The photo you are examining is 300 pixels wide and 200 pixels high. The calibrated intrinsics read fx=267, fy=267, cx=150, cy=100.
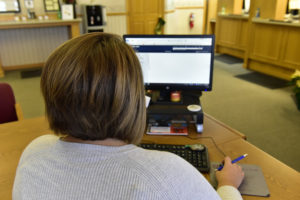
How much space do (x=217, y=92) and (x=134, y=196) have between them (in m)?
3.57

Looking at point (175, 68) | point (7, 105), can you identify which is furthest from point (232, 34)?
point (7, 105)

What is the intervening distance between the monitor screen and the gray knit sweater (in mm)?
868

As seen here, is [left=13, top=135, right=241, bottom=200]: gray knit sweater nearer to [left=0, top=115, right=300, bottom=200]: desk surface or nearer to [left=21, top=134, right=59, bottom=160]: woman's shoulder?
[left=21, top=134, right=59, bottom=160]: woman's shoulder

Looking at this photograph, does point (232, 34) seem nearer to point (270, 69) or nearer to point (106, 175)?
point (270, 69)

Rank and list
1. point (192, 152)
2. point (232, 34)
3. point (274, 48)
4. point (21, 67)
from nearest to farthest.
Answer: point (192, 152), point (274, 48), point (21, 67), point (232, 34)

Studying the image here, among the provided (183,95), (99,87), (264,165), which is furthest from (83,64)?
(183,95)

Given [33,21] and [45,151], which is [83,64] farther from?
[33,21]

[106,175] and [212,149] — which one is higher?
[106,175]

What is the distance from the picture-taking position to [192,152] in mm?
1139

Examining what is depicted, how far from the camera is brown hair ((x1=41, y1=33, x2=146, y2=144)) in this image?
579 mm

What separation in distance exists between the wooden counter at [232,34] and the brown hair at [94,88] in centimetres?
514

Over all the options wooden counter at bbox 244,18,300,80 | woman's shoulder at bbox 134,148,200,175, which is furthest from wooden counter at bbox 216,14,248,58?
woman's shoulder at bbox 134,148,200,175

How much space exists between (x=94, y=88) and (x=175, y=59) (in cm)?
92

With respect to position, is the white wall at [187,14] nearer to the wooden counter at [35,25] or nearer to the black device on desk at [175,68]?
the wooden counter at [35,25]
